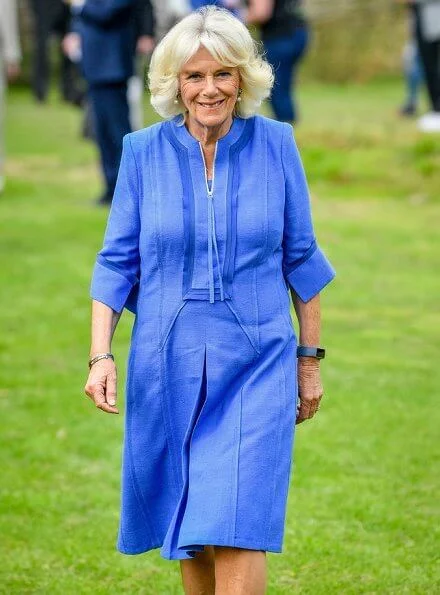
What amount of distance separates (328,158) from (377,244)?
10.9 feet

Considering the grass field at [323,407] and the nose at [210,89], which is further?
the grass field at [323,407]

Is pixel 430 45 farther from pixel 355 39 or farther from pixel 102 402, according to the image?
pixel 355 39

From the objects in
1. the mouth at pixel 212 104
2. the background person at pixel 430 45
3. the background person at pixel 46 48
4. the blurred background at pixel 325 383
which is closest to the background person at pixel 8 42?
the blurred background at pixel 325 383

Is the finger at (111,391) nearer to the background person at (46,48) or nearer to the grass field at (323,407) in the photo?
the grass field at (323,407)

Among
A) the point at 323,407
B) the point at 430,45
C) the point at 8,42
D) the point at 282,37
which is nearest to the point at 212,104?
the point at 323,407

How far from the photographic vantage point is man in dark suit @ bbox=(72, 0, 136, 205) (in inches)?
511

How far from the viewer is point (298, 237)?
4.70 meters

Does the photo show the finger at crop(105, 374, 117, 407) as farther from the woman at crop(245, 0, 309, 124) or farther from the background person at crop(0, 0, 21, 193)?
the woman at crop(245, 0, 309, 124)

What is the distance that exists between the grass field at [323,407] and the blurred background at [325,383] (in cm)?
1

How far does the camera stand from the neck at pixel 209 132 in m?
4.63

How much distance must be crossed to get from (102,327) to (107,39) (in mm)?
8801

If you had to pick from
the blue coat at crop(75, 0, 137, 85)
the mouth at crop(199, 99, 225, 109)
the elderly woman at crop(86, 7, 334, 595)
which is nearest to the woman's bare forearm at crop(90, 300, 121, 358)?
the elderly woman at crop(86, 7, 334, 595)

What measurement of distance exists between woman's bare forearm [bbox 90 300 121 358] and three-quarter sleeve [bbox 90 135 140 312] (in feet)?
0.08

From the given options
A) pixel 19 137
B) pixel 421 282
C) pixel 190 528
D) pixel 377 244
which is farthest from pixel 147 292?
pixel 19 137
